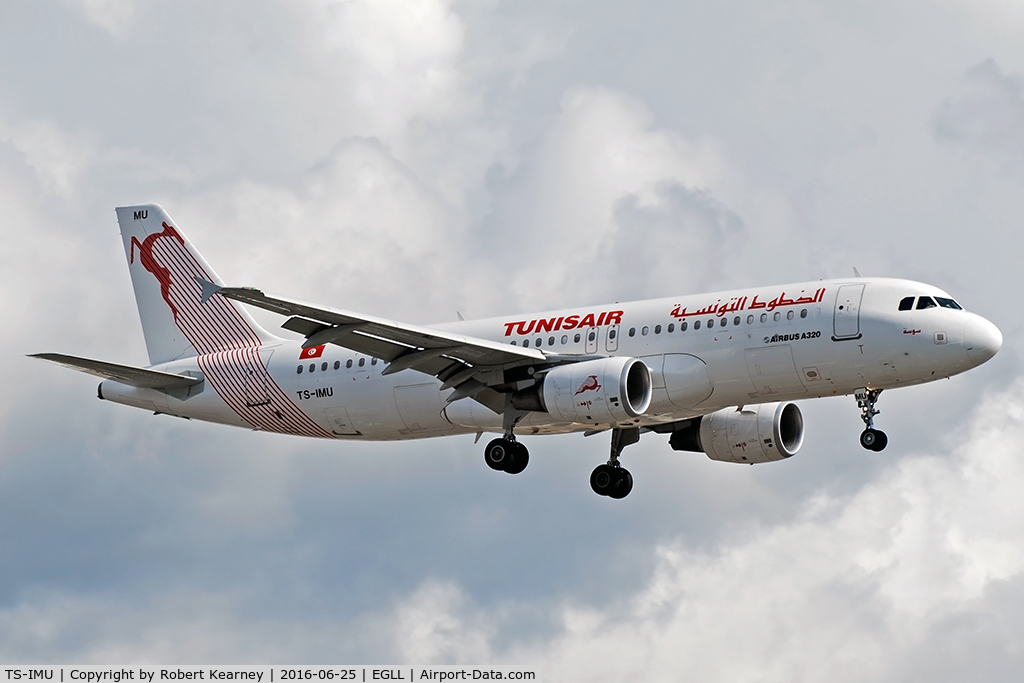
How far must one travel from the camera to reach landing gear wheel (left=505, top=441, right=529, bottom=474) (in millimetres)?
45969

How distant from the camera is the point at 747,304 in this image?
4372 centimetres

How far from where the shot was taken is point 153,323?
181 ft

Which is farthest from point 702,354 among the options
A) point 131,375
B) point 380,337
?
point 131,375

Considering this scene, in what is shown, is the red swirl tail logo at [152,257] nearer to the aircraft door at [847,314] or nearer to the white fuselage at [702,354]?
the white fuselage at [702,354]

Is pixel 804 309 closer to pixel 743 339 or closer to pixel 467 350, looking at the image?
pixel 743 339

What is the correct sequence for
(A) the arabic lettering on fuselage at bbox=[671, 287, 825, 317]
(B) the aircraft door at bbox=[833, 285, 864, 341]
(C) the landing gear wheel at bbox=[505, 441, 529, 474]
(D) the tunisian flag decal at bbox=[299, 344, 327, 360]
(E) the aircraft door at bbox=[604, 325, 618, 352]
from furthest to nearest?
(D) the tunisian flag decal at bbox=[299, 344, 327, 360] < (C) the landing gear wheel at bbox=[505, 441, 529, 474] < (E) the aircraft door at bbox=[604, 325, 618, 352] < (A) the arabic lettering on fuselage at bbox=[671, 287, 825, 317] < (B) the aircraft door at bbox=[833, 285, 864, 341]

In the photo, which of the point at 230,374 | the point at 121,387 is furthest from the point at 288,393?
the point at 121,387

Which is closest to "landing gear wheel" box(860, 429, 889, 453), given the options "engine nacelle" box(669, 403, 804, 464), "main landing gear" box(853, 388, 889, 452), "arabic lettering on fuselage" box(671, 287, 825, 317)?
"main landing gear" box(853, 388, 889, 452)

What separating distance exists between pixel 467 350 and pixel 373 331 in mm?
3160

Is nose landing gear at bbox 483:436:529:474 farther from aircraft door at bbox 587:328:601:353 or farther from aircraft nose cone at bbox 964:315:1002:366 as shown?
aircraft nose cone at bbox 964:315:1002:366

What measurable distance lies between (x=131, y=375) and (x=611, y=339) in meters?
15.8

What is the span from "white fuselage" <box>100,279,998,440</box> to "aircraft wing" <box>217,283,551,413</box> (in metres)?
1.43

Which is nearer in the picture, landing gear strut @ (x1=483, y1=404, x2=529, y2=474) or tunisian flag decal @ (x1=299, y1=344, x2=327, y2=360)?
landing gear strut @ (x1=483, y1=404, x2=529, y2=474)

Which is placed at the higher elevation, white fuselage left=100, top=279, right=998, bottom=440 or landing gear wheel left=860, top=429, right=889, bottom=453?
white fuselage left=100, top=279, right=998, bottom=440
